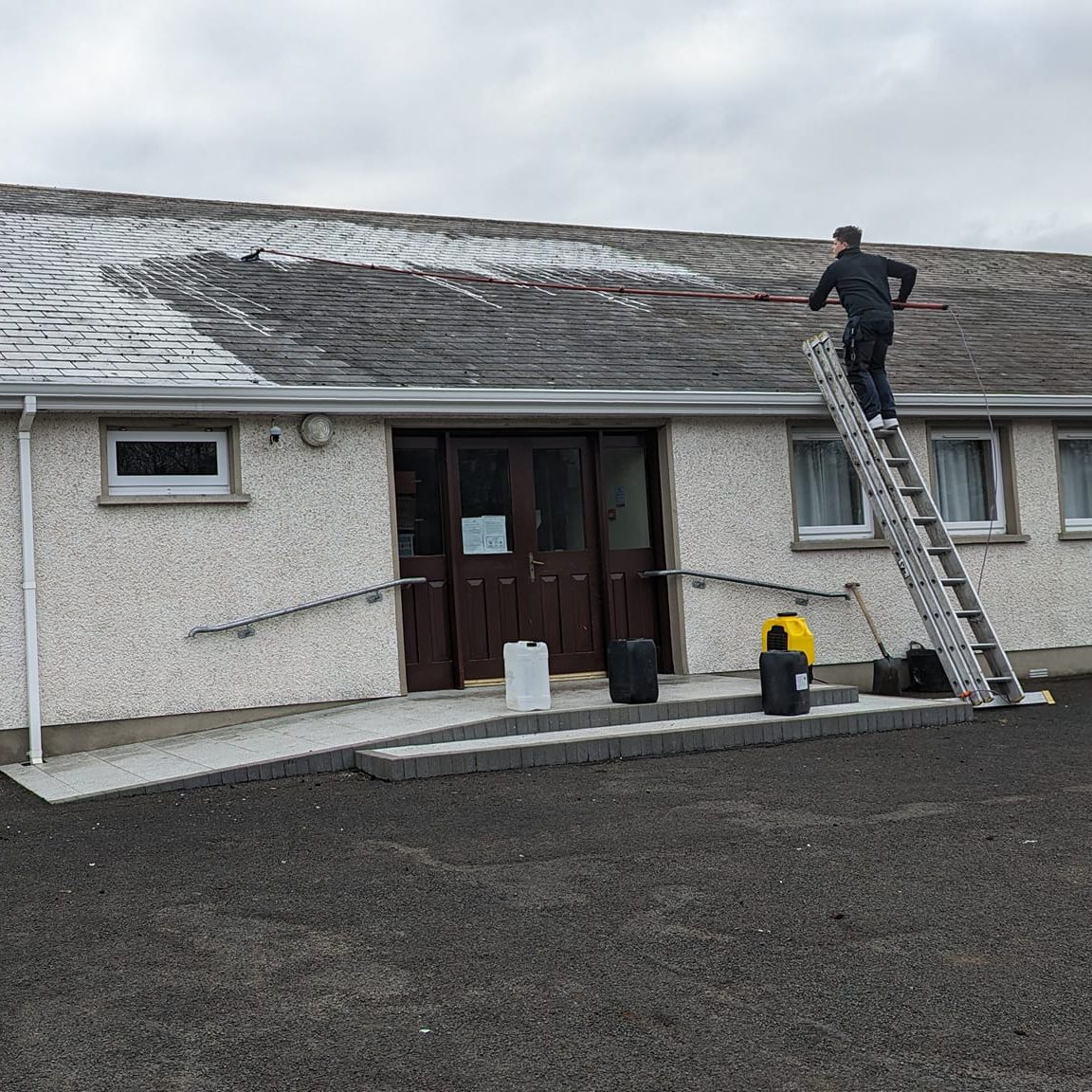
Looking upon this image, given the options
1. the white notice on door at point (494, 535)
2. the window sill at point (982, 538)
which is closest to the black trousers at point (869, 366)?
the window sill at point (982, 538)

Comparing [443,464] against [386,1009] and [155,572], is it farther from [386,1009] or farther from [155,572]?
[386,1009]

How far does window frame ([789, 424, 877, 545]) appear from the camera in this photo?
41.0 ft

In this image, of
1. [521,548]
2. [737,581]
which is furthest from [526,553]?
[737,581]

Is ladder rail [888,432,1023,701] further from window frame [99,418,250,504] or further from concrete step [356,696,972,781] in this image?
window frame [99,418,250,504]

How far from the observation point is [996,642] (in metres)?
10.6

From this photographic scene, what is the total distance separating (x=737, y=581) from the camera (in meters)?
12.0

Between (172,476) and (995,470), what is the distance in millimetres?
8212

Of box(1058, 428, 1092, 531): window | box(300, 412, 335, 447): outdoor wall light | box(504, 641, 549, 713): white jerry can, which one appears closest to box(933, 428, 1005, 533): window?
box(1058, 428, 1092, 531): window

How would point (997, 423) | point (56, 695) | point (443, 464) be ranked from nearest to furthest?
point (56, 695)
point (443, 464)
point (997, 423)

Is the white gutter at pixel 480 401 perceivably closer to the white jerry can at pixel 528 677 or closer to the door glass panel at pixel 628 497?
the door glass panel at pixel 628 497

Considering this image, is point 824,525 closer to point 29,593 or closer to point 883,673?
point 883,673

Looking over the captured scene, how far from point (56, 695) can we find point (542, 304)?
6.51 metres

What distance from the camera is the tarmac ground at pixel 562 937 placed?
11.8 feet

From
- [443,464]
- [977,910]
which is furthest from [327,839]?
[443,464]
